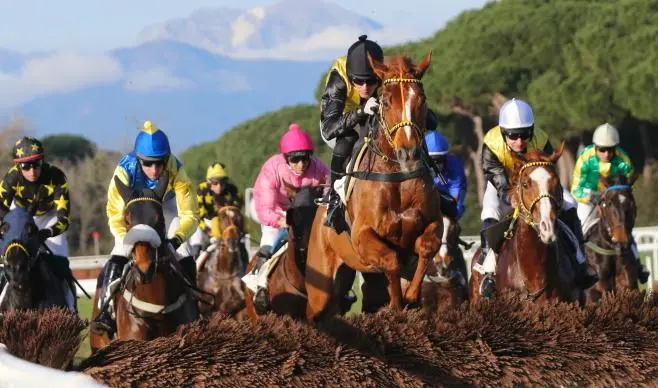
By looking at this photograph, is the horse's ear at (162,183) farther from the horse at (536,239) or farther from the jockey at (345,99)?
the horse at (536,239)

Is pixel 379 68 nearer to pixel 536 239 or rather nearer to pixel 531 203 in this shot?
pixel 531 203

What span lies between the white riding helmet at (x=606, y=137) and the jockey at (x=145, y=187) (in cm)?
553

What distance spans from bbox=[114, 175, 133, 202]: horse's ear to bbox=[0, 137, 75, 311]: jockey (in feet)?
4.90

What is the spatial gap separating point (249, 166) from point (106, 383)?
3768 centimetres

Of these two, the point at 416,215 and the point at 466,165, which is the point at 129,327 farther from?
the point at 466,165

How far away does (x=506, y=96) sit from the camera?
121ft

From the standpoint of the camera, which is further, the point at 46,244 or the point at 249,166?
the point at 249,166

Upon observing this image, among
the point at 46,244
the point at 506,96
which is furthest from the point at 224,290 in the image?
the point at 506,96

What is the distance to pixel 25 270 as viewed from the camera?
9516 mm

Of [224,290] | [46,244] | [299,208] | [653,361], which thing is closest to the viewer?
[653,361]

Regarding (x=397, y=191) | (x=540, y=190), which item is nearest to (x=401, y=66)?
(x=397, y=191)

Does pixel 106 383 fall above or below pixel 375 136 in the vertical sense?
below

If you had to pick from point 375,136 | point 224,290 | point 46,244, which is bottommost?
point 224,290

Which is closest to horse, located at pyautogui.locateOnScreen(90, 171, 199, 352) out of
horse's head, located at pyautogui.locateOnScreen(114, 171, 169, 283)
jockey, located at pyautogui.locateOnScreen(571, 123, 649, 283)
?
horse's head, located at pyautogui.locateOnScreen(114, 171, 169, 283)
